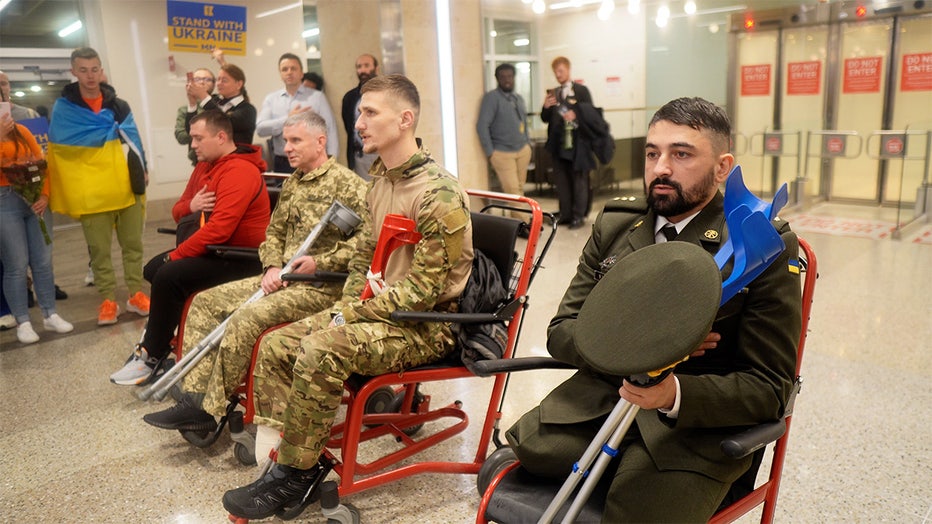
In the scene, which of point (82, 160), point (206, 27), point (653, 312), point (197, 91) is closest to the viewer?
point (653, 312)

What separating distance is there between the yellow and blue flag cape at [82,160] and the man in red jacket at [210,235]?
4.47 ft

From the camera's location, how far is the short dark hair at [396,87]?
2354 millimetres

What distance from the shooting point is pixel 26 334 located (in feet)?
14.1

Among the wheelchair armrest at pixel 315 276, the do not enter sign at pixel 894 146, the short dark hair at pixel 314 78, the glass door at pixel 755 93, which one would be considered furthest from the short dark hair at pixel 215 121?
the glass door at pixel 755 93

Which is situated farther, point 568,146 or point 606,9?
point 606,9

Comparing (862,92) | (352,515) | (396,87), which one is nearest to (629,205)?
(396,87)

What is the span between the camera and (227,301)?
298 cm

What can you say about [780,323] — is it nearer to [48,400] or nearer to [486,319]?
[486,319]

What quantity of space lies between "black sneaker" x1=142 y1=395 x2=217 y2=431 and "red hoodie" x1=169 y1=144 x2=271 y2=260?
0.82 meters

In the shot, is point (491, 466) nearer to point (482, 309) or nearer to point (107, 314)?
point (482, 309)

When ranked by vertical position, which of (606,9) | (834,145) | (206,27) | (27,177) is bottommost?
(834,145)

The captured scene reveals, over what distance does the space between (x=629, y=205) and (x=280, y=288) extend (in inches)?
64.4

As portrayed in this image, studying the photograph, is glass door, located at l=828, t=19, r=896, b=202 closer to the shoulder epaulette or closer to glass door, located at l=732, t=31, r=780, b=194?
glass door, located at l=732, t=31, r=780, b=194

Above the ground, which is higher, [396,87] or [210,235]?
[396,87]
